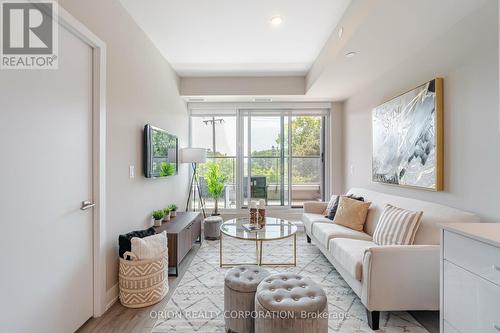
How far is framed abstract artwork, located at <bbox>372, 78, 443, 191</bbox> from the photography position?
7.44 feet

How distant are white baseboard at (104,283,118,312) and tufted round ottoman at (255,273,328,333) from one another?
1452 mm

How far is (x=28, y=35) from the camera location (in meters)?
1.57

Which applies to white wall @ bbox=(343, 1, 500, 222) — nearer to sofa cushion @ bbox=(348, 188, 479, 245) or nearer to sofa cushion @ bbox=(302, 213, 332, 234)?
sofa cushion @ bbox=(348, 188, 479, 245)

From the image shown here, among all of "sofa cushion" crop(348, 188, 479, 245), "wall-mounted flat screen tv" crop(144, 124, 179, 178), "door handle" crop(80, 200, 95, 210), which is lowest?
"sofa cushion" crop(348, 188, 479, 245)

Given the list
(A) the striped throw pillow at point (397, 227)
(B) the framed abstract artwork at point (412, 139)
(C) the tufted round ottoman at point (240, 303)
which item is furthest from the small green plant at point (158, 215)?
(B) the framed abstract artwork at point (412, 139)

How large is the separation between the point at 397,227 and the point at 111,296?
274cm

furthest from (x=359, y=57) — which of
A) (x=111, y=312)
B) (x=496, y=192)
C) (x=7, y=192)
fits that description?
(x=111, y=312)

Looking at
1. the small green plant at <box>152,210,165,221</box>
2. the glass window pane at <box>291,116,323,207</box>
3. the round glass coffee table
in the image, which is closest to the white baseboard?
the small green plant at <box>152,210,165,221</box>

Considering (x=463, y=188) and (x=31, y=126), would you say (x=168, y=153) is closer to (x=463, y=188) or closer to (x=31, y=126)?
(x=31, y=126)

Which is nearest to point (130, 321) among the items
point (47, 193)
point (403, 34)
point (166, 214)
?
point (47, 193)

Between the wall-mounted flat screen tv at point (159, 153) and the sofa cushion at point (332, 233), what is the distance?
88.5 inches

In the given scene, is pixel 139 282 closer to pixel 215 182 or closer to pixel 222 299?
pixel 222 299

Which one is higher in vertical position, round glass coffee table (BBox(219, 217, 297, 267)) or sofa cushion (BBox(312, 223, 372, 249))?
round glass coffee table (BBox(219, 217, 297, 267))

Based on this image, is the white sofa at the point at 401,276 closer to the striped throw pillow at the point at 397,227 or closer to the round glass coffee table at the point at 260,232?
the striped throw pillow at the point at 397,227
